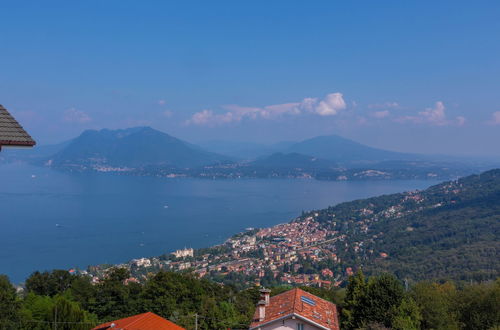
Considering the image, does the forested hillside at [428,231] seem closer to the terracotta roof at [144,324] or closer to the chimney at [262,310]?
the chimney at [262,310]

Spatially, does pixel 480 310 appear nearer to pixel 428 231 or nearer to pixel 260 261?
pixel 260 261

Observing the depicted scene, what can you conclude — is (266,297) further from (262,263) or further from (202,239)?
(202,239)

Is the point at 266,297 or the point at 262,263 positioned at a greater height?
the point at 266,297

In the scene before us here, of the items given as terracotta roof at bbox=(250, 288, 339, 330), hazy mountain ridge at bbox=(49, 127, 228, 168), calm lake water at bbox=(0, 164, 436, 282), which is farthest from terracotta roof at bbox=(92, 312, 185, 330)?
hazy mountain ridge at bbox=(49, 127, 228, 168)

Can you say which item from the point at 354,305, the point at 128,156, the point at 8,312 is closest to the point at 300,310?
the point at 354,305

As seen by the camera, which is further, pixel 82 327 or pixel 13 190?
pixel 13 190

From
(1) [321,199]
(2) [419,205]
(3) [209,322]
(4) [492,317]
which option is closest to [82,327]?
(3) [209,322]

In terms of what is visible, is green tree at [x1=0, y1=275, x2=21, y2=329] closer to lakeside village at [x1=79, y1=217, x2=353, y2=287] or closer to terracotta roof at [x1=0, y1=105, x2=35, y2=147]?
terracotta roof at [x1=0, y1=105, x2=35, y2=147]
